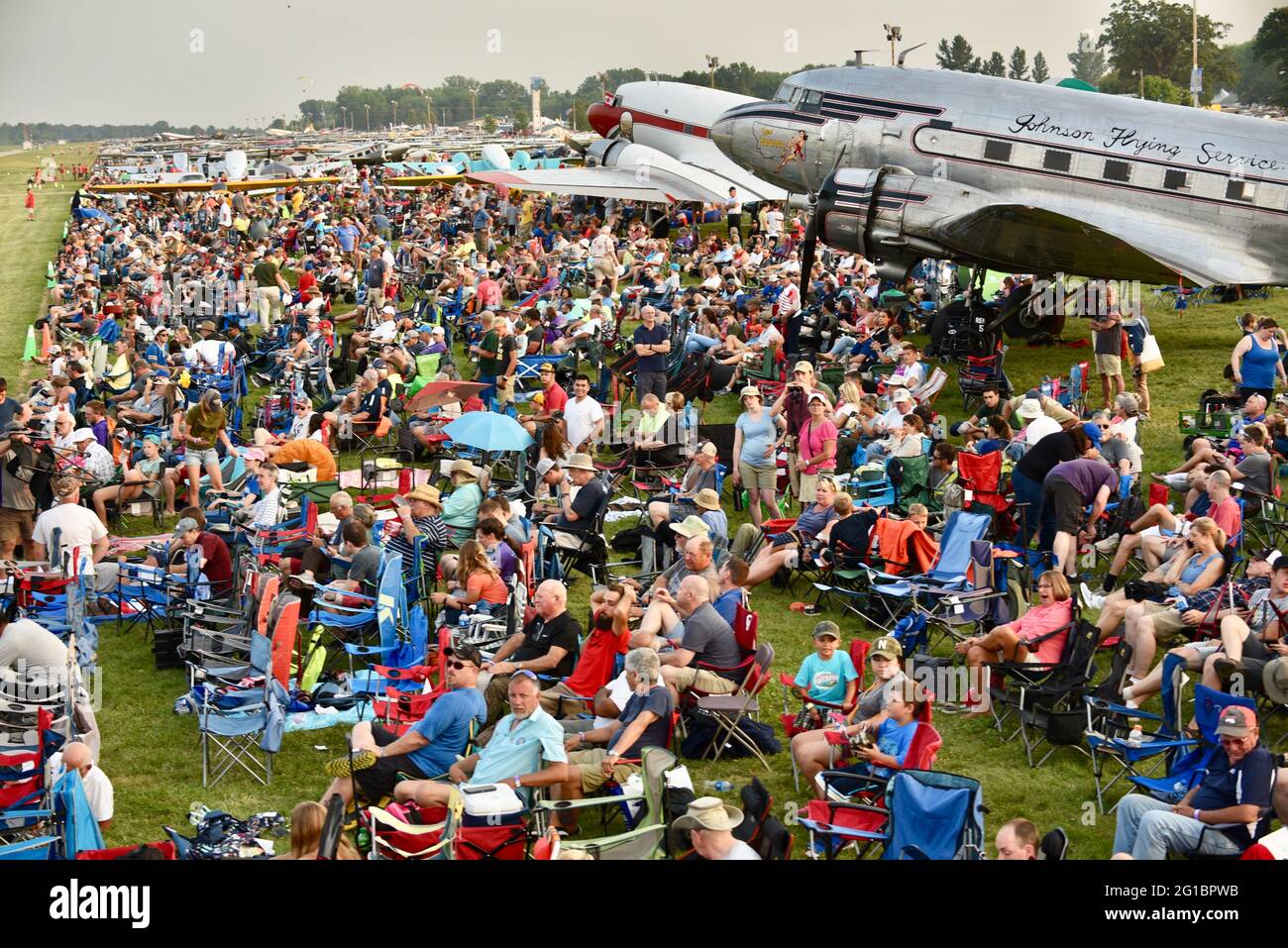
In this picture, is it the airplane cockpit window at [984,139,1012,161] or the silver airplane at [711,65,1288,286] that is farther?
the airplane cockpit window at [984,139,1012,161]

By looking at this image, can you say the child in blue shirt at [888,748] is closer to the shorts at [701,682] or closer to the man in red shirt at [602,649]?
the shorts at [701,682]

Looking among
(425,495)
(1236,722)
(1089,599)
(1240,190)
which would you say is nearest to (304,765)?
(425,495)

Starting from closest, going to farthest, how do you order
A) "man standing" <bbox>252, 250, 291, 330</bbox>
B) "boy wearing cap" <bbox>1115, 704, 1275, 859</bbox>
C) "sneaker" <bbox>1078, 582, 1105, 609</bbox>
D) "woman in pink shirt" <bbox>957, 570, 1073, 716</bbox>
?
1. "boy wearing cap" <bbox>1115, 704, 1275, 859</bbox>
2. "woman in pink shirt" <bbox>957, 570, 1073, 716</bbox>
3. "sneaker" <bbox>1078, 582, 1105, 609</bbox>
4. "man standing" <bbox>252, 250, 291, 330</bbox>

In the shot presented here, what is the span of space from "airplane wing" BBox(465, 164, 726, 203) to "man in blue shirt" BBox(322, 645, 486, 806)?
24296mm

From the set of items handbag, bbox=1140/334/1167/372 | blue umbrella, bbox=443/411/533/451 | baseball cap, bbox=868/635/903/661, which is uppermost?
handbag, bbox=1140/334/1167/372

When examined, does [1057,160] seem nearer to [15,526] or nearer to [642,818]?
[15,526]

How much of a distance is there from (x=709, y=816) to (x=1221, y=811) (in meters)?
→ 2.75

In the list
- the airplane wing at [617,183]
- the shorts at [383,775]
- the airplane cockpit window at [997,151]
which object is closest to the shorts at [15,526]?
the shorts at [383,775]

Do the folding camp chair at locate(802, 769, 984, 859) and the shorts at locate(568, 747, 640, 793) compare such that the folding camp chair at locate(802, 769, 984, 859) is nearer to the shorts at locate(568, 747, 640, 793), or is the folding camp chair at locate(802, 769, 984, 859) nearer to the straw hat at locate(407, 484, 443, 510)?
the shorts at locate(568, 747, 640, 793)

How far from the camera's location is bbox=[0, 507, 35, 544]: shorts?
13430 mm

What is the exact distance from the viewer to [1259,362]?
50.4 ft

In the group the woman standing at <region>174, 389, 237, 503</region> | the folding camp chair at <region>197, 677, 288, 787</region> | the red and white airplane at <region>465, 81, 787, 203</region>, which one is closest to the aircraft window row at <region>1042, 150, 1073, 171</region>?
the woman standing at <region>174, 389, 237, 503</region>

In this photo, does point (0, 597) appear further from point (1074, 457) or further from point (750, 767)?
point (1074, 457)

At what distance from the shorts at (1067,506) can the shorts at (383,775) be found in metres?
6.21
